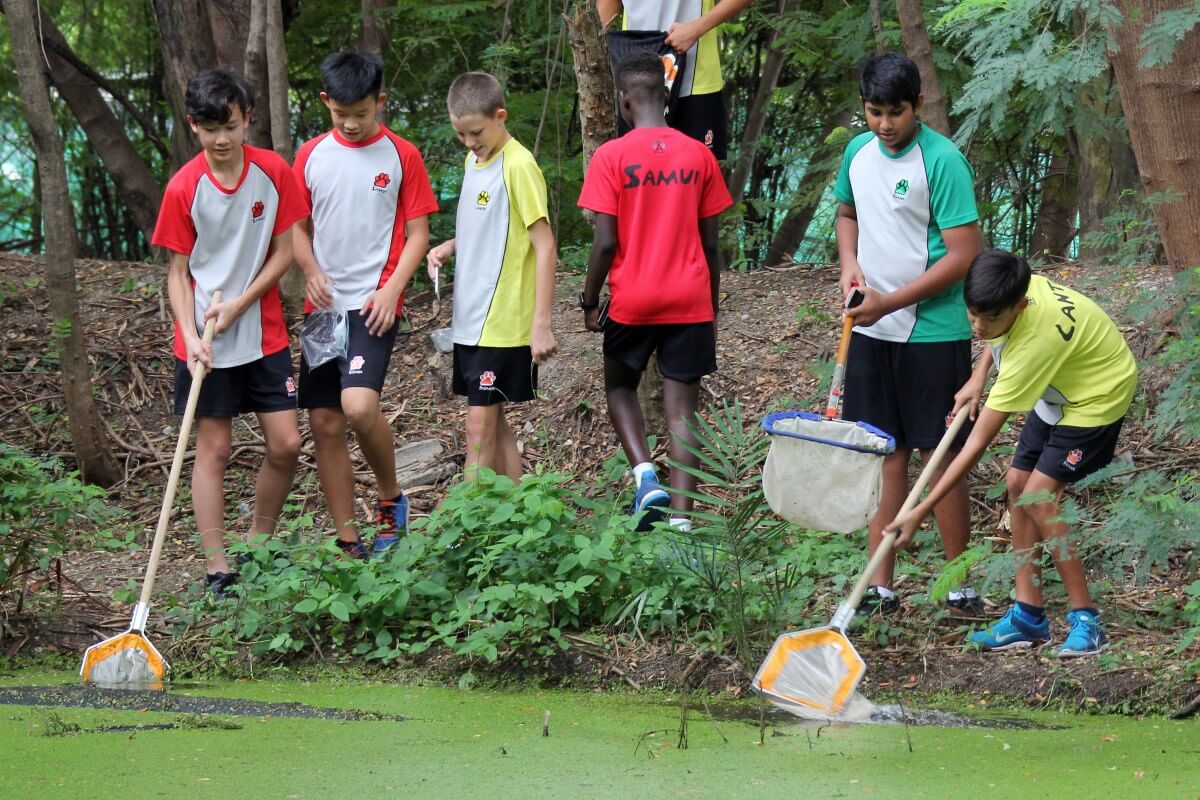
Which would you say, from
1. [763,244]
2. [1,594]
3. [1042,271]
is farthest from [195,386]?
[763,244]

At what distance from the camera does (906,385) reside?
4426mm

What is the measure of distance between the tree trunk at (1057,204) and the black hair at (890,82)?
4419 millimetres

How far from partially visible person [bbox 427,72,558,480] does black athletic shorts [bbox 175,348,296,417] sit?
2.12 feet

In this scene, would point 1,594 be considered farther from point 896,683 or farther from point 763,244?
point 763,244

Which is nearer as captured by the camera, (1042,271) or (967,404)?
(967,404)

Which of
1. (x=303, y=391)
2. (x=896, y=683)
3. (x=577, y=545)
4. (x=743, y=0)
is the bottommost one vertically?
(x=896, y=683)

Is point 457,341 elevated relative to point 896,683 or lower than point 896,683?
elevated

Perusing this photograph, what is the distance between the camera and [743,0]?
4988mm

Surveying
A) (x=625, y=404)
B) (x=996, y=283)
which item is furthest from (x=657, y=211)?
(x=996, y=283)

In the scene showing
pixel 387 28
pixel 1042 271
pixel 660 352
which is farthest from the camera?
pixel 387 28

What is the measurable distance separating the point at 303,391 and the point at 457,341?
585mm

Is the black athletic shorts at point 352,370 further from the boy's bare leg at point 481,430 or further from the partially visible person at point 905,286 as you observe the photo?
the partially visible person at point 905,286

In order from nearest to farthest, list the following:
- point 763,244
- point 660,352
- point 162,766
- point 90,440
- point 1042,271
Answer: point 162,766, point 660,352, point 90,440, point 1042,271, point 763,244

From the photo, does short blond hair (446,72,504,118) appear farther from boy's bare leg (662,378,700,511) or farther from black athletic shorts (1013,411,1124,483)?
black athletic shorts (1013,411,1124,483)
